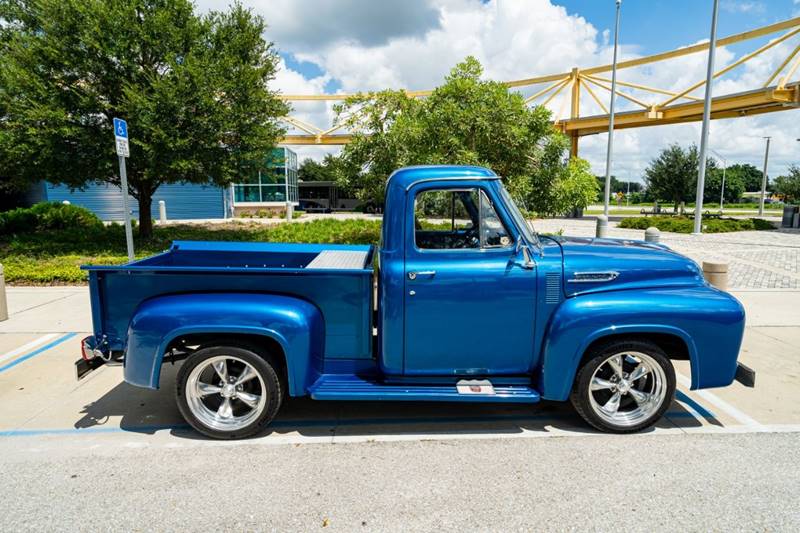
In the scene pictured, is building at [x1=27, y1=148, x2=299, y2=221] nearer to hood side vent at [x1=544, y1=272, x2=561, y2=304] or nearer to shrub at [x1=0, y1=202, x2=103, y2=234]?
shrub at [x1=0, y1=202, x2=103, y2=234]

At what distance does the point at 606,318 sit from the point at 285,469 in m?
2.45

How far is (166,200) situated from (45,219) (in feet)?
42.6

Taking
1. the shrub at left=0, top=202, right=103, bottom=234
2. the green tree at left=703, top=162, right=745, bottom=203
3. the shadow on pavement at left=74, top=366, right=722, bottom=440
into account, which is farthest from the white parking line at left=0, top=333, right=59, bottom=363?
the green tree at left=703, top=162, right=745, bottom=203

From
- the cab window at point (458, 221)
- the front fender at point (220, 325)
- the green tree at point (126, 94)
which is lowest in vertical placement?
the front fender at point (220, 325)

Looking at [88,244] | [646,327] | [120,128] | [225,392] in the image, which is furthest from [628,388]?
[88,244]

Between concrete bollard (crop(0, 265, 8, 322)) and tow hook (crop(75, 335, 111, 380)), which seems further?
concrete bollard (crop(0, 265, 8, 322))

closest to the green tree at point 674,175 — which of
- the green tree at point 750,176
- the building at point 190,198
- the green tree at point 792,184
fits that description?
the green tree at point 792,184

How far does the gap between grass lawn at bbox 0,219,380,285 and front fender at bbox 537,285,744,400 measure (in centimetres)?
931

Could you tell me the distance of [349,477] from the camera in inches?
124

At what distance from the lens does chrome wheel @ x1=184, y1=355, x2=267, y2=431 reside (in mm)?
3538

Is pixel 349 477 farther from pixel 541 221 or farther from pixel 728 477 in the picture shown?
pixel 541 221

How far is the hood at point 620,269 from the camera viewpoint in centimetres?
359

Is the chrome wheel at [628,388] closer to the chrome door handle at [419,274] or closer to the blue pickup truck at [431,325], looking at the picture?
the blue pickup truck at [431,325]

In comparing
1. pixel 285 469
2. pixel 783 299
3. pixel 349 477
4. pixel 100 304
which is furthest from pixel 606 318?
pixel 783 299
